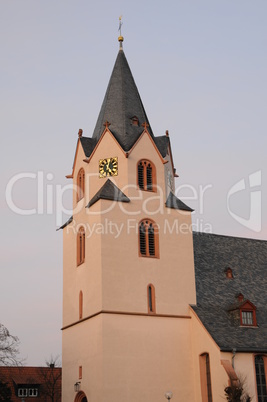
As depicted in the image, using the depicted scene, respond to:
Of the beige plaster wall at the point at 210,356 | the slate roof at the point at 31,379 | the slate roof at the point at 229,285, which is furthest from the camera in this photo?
the slate roof at the point at 31,379

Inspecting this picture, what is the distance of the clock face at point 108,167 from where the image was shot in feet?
128

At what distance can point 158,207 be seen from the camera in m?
38.6

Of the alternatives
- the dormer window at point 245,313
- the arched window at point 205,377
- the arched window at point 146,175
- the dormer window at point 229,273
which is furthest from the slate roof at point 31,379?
the dormer window at point 245,313

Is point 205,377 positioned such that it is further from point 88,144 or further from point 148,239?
point 88,144

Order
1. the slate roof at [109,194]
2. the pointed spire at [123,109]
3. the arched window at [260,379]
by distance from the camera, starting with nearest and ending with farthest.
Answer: the arched window at [260,379] → the slate roof at [109,194] → the pointed spire at [123,109]

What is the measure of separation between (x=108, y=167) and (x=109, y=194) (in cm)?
253

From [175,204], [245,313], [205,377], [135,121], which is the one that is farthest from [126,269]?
[135,121]

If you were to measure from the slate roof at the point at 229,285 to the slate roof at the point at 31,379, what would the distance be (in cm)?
2256

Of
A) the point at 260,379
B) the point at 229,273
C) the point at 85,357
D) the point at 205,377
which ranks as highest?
the point at 229,273

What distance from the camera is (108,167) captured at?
39.1 meters

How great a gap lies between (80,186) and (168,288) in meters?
9.47

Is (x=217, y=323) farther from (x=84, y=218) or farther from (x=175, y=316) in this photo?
(x=84, y=218)

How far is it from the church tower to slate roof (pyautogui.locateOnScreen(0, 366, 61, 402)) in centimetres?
1863

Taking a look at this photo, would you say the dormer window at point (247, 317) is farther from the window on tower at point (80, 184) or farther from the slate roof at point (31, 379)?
the slate roof at point (31, 379)
